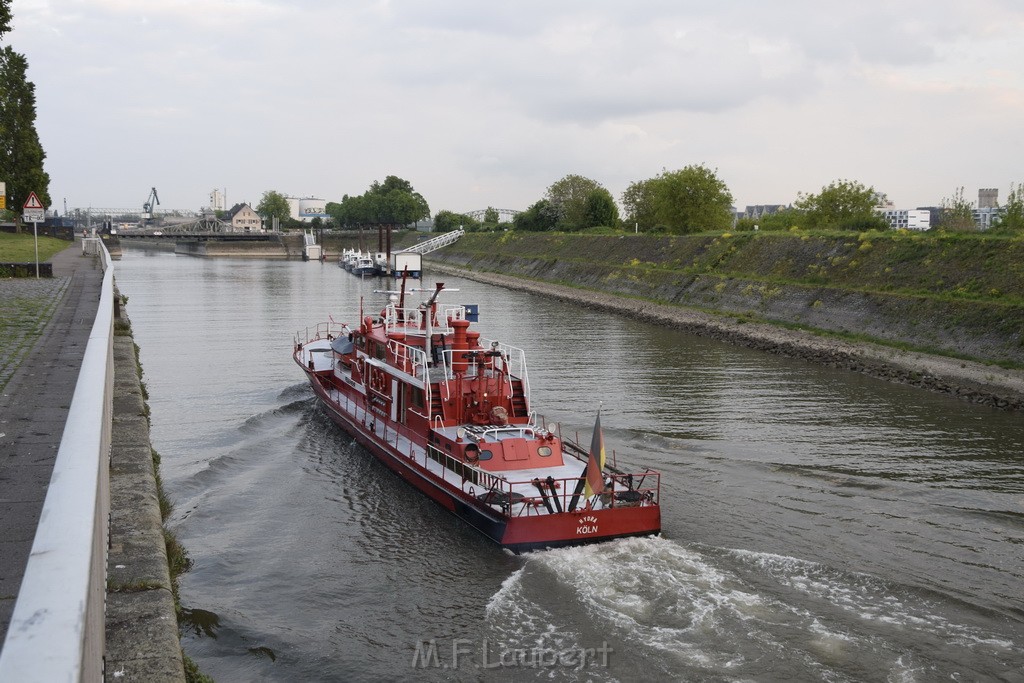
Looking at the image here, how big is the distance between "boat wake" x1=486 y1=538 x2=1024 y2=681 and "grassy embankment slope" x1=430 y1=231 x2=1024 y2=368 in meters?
24.2

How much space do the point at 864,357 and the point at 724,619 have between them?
2907 cm

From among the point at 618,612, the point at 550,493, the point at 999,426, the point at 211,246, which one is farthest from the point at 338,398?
the point at 211,246

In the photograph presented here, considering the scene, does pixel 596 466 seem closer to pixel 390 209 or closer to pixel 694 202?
pixel 694 202

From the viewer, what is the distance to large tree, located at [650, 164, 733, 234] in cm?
9031

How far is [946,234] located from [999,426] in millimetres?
25581

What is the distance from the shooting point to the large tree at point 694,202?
3556 inches

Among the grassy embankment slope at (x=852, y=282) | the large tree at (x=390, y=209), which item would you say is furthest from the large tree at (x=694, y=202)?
the large tree at (x=390, y=209)

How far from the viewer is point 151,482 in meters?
13.7

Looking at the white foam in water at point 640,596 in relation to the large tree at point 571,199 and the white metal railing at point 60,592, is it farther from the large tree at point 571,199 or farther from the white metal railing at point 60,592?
the large tree at point 571,199

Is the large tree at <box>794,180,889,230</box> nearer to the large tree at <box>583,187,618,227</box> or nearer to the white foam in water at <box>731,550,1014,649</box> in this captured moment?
the large tree at <box>583,187,618,227</box>

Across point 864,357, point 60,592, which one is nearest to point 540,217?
point 864,357

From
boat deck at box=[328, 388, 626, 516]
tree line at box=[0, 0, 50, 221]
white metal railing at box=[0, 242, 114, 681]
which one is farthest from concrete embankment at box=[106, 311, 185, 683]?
tree line at box=[0, 0, 50, 221]

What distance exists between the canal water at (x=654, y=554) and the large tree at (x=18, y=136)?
5136 cm

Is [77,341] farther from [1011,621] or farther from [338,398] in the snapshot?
[1011,621]
